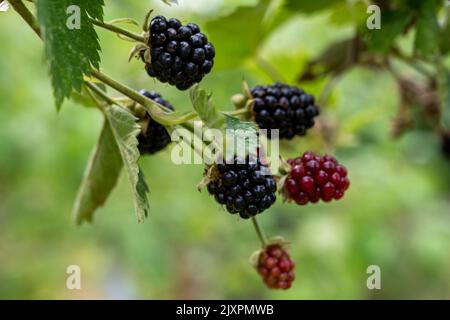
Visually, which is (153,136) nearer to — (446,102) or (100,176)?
(100,176)

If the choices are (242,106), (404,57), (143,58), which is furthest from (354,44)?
(143,58)

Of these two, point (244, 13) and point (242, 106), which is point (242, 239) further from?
point (242, 106)

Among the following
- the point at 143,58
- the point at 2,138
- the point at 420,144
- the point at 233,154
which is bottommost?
the point at 233,154

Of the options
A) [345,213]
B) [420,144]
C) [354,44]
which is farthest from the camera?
[345,213]

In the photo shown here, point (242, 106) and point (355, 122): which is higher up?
point (355, 122)

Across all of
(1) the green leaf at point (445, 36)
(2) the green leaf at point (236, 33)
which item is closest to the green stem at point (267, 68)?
(2) the green leaf at point (236, 33)

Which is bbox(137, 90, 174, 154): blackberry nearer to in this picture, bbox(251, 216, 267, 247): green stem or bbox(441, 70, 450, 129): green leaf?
bbox(251, 216, 267, 247): green stem
